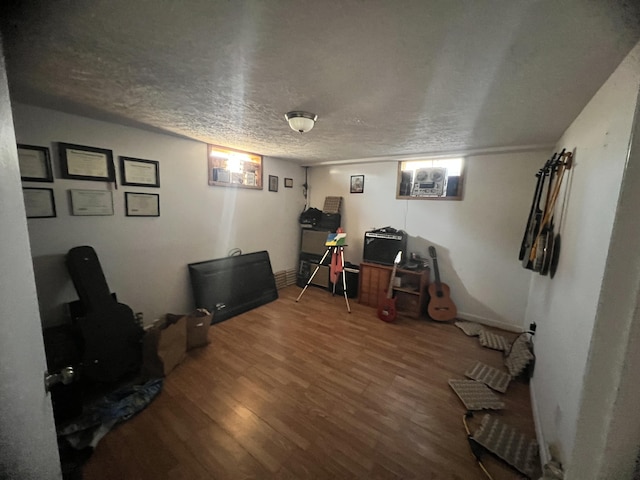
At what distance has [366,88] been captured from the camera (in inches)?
55.2

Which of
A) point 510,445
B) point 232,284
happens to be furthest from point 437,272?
point 232,284

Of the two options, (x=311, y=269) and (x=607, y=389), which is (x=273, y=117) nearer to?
(x=607, y=389)

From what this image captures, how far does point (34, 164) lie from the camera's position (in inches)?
73.7

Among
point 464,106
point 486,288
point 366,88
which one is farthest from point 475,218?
point 366,88

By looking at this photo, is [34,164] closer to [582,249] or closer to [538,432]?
[582,249]

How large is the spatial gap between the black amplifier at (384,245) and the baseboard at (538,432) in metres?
Answer: 1.88

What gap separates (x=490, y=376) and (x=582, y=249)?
146 centimetres

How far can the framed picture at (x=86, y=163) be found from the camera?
2.00 meters

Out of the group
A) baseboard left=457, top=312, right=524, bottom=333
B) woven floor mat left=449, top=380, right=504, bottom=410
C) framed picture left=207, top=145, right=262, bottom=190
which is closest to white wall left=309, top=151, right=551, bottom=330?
baseboard left=457, top=312, right=524, bottom=333

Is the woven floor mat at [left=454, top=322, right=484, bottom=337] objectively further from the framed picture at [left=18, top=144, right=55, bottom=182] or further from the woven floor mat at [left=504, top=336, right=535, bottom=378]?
the framed picture at [left=18, top=144, right=55, bottom=182]

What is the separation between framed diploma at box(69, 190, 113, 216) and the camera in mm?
2080

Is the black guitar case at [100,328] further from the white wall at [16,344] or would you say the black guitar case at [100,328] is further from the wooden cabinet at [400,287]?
the wooden cabinet at [400,287]

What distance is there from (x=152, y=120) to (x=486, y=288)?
4.13 m

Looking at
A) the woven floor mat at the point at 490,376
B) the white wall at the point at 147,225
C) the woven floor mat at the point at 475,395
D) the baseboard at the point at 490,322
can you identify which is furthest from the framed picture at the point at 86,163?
the baseboard at the point at 490,322
